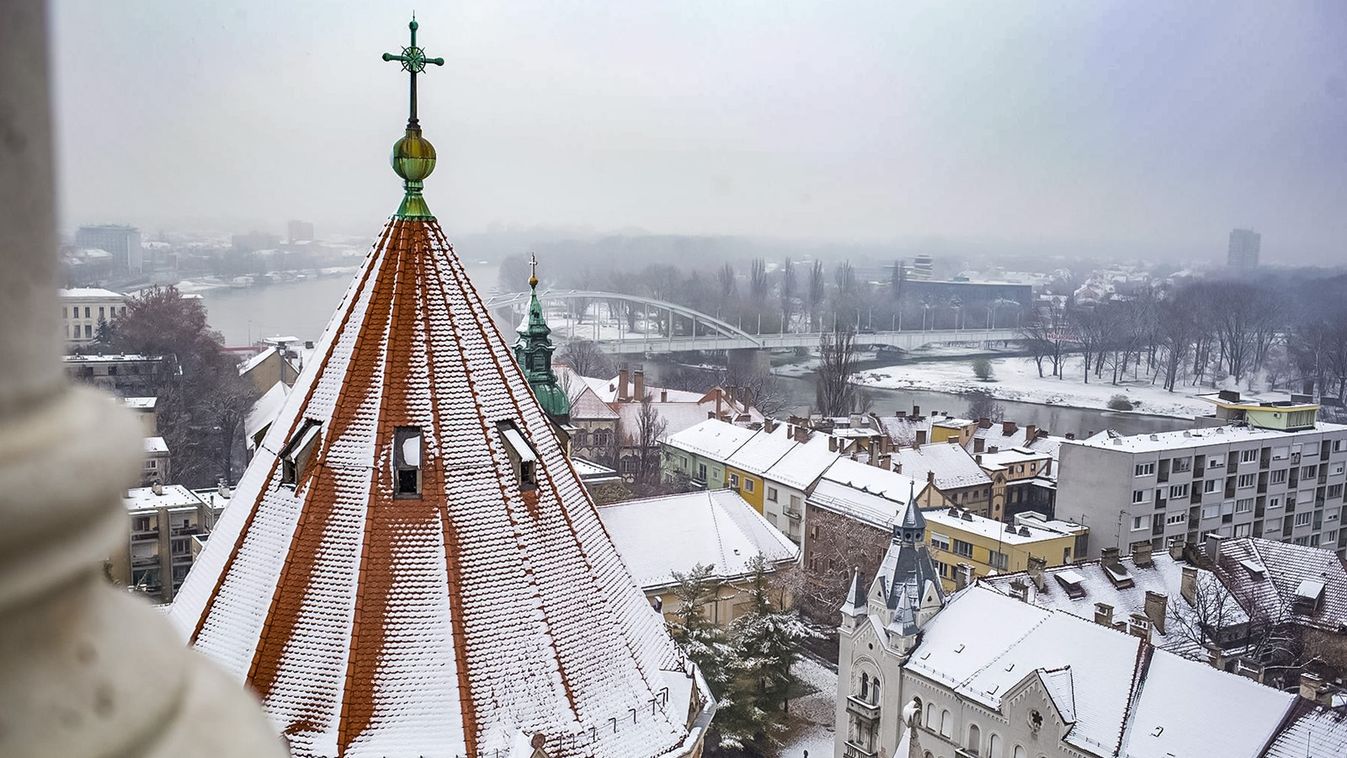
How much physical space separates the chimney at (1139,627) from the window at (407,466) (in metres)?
17.3

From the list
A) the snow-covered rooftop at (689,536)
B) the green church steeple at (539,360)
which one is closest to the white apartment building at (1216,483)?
the snow-covered rooftop at (689,536)

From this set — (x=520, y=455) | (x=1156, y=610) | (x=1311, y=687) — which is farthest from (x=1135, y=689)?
(x=520, y=455)

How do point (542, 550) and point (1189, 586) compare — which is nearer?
point (542, 550)

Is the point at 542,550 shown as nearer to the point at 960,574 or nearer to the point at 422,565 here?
the point at 422,565

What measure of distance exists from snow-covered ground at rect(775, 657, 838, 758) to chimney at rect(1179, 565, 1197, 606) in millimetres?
9310

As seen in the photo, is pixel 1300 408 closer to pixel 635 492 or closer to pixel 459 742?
pixel 635 492

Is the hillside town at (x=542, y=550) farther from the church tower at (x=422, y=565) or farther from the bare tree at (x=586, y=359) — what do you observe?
the bare tree at (x=586, y=359)

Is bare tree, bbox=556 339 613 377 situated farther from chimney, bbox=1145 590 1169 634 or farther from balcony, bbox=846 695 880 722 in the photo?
chimney, bbox=1145 590 1169 634

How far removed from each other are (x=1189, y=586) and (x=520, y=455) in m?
23.3

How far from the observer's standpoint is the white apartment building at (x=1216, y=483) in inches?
1469

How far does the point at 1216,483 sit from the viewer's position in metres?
39.9

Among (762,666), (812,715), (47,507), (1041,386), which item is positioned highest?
(47,507)

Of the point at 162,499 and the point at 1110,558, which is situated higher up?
the point at 162,499

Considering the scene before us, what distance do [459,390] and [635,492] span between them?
105 ft
